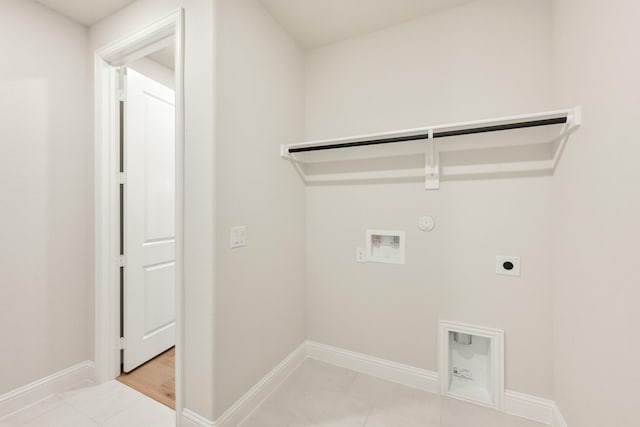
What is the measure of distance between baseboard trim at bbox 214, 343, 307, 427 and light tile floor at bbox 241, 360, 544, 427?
0.04 m

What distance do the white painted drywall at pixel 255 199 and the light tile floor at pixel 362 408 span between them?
0.23 meters

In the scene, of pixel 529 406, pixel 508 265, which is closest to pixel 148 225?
pixel 508 265

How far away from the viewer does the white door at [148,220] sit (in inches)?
80.1

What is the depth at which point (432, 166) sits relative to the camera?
1.78 metres

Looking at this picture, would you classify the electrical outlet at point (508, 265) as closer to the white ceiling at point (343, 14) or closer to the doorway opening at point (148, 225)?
the white ceiling at point (343, 14)

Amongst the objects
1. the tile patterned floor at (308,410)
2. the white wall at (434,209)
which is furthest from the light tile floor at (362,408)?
the white wall at (434,209)

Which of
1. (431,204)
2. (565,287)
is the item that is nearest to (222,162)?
(431,204)

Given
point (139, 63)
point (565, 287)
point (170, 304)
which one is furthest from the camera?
point (170, 304)

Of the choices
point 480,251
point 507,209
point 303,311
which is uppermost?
point 507,209

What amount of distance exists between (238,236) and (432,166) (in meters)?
1.31

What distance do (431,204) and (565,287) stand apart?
809mm

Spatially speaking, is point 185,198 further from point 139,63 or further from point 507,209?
point 507,209

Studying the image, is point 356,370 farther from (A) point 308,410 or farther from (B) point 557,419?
(B) point 557,419

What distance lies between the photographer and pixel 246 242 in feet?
5.40
